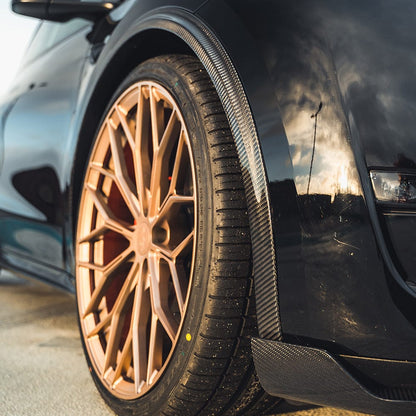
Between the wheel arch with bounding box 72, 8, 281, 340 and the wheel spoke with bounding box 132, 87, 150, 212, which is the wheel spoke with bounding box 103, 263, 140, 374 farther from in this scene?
the wheel arch with bounding box 72, 8, 281, 340

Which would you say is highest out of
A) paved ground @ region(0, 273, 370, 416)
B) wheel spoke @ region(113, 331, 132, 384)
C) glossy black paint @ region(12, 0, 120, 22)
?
glossy black paint @ region(12, 0, 120, 22)

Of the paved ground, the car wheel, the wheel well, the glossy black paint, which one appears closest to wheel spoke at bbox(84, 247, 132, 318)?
the car wheel

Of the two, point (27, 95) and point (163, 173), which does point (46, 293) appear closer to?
point (27, 95)

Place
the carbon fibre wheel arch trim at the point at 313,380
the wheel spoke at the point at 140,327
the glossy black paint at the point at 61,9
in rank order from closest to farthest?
the carbon fibre wheel arch trim at the point at 313,380 → the wheel spoke at the point at 140,327 → the glossy black paint at the point at 61,9

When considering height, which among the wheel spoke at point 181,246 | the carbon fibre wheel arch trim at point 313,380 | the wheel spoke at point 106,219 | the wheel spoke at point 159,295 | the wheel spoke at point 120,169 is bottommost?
the carbon fibre wheel arch trim at point 313,380

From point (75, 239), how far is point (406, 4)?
1.41 m

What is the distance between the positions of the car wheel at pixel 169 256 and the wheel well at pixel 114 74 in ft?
0.27

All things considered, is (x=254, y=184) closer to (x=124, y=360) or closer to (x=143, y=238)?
(x=143, y=238)

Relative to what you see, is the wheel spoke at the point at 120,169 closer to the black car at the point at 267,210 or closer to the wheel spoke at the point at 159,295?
the black car at the point at 267,210

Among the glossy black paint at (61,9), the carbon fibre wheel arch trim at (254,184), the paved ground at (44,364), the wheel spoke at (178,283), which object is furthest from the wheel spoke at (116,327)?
the glossy black paint at (61,9)

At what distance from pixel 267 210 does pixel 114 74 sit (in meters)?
0.98

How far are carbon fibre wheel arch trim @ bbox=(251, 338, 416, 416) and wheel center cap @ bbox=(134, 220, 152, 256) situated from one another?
0.50 meters

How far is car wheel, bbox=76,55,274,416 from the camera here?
1.31 metres

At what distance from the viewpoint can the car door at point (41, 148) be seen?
2329mm
